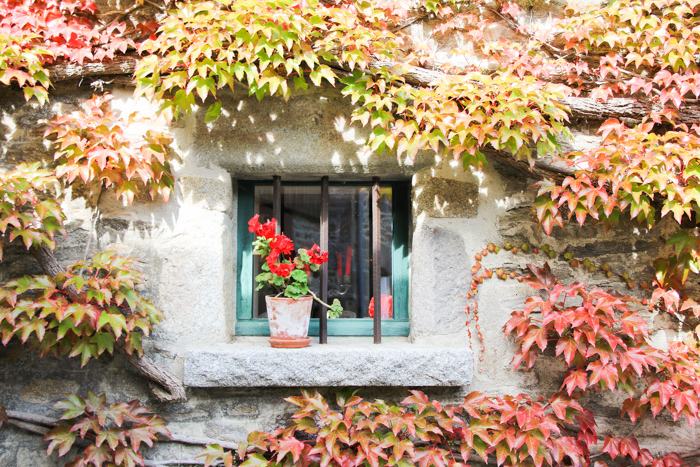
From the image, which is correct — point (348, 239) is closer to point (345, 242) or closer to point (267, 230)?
point (345, 242)

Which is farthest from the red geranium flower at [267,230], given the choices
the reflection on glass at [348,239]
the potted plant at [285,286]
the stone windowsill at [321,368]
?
the stone windowsill at [321,368]

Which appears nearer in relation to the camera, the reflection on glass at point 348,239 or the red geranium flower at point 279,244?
the red geranium flower at point 279,244

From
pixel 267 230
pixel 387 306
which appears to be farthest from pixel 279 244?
pixel 387 306

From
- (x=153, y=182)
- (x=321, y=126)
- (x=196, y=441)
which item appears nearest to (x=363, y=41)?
(x=321, y=126)

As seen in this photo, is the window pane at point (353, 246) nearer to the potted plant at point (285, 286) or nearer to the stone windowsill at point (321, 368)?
the potted plant at point (285, 286)

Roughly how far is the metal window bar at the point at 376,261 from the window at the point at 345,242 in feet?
0.37

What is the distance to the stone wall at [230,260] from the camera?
2182 millimetres

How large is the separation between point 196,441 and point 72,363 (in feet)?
2.24

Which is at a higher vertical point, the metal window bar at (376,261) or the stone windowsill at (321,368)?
the metal window bar at (376,261)

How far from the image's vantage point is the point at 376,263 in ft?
7.92

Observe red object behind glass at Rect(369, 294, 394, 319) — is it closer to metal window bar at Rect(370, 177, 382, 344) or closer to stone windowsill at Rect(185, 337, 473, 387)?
metal window bar at Rect(370, 177, 382, 344)

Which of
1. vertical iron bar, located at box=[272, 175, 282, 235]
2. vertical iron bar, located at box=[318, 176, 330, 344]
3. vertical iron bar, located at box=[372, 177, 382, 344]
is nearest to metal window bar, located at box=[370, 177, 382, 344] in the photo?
vertical iron bar, located at box=[372, 177, 382, 344]

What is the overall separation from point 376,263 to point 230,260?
730 millimetres

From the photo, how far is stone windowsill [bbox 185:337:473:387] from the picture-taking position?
2.12 metres
